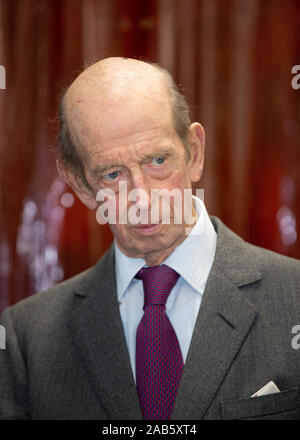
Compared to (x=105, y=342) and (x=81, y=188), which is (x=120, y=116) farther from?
(x=105, y=342)

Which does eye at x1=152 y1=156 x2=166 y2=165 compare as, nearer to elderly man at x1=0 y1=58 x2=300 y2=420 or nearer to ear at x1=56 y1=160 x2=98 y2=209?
elderly man at x1=0 y1=58 x2=300 y2=420

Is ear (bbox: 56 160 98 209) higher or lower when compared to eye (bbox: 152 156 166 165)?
lower

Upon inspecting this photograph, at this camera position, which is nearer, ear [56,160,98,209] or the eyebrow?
the eyebrow

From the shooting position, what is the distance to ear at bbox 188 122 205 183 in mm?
1095

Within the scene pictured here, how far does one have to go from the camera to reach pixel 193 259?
3.59 ft

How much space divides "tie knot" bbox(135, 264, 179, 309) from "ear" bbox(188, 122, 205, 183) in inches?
7.5

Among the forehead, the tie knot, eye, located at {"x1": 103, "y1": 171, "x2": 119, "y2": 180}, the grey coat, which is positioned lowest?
the grey coat

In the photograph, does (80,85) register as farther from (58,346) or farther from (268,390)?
(268,390)

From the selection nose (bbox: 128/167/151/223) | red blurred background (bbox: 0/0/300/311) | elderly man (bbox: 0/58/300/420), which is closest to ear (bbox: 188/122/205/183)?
elderly man (bbox: 0/58/300/420)

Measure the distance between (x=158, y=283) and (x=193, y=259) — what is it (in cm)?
8

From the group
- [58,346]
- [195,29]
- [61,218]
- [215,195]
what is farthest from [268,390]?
A: [195,29]

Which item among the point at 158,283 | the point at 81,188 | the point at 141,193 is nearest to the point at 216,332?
the point at 158,283

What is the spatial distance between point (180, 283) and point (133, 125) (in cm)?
32

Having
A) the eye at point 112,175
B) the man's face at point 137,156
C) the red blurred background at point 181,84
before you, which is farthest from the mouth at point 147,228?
the red blurred background at point 181,84
